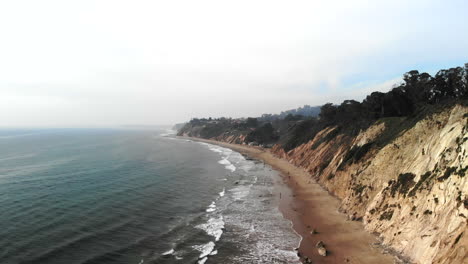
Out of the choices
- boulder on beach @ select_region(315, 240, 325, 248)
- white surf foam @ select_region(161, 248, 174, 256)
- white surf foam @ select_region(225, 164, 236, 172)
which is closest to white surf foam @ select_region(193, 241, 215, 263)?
white surf foam @ select_region(161, 248, 174, 256)

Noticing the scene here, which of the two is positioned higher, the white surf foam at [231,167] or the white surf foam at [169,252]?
the white surf foam at [231,167]

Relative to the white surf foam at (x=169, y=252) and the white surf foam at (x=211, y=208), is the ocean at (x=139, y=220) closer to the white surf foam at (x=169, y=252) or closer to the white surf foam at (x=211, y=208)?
the white surf foam at (x=169, y=252)

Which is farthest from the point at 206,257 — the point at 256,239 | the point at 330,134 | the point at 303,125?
the point at 303,125

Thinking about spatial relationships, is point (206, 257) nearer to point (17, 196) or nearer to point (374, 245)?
point (374, 245)

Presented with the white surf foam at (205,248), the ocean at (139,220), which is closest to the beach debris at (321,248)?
the ocean at (139,220)

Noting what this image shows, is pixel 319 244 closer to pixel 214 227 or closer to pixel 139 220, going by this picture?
pixel 214 227

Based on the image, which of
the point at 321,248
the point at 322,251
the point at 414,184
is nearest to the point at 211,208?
the point at 321,248

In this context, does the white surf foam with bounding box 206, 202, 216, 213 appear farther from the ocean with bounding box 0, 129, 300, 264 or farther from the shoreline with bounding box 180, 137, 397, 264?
the shoreline with bounding box 180, 137, 397, 264
